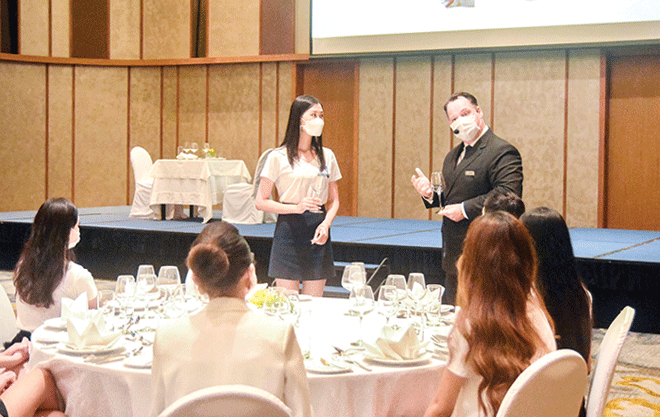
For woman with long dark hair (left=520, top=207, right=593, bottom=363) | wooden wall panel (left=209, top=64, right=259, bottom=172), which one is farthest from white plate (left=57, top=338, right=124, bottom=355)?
wooden wall panel (left=209, top=64, right=259, bottom=172)

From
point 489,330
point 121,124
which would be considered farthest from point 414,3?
point 489,330

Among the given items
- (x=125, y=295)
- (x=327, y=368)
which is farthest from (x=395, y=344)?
(x=125, y=295)

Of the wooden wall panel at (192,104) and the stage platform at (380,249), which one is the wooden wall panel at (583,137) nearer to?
the stage platform at (380,249)

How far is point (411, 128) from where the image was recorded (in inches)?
360

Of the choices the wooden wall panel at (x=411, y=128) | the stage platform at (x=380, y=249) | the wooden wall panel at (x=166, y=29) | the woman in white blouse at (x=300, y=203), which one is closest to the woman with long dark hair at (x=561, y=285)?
the woman in white blouse at (x=300, y=203)

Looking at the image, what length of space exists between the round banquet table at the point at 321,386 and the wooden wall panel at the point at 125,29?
8860mm

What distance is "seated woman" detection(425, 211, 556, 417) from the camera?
174 cm

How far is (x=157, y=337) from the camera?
5.65ft

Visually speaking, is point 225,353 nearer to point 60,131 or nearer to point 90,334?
point 90,334

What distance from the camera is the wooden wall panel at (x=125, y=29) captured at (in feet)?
33.9

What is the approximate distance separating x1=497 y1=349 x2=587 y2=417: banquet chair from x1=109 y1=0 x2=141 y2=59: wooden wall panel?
9.73m

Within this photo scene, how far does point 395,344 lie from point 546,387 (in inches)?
20.2

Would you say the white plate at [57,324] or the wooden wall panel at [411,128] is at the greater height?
the wooden wall panel at [411,128]

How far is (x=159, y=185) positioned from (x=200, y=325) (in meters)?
6.51
